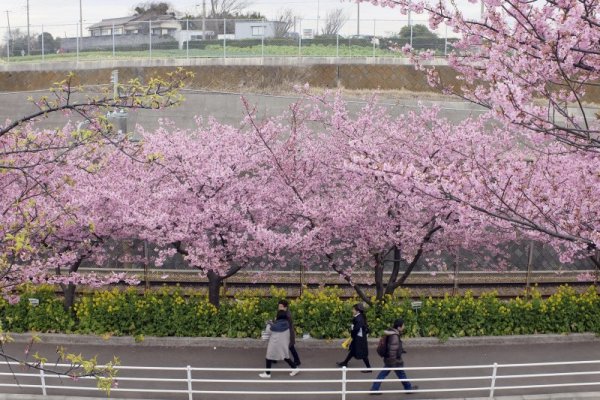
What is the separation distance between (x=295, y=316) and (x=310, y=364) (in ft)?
4.39

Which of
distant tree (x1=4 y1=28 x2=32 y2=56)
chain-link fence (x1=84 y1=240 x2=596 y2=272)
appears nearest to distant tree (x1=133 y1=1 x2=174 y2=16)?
distant tree (x1=4 y1=28 x2=32 y2=56)

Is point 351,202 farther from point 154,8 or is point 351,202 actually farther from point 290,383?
point 154,8

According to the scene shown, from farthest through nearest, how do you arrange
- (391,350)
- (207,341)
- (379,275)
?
(379,275) → (207,341) → (391,350)

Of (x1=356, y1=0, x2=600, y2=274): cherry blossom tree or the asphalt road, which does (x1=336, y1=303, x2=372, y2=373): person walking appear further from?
(x1=356, y1=0, x2=600, y2=274): cherry blossom tree

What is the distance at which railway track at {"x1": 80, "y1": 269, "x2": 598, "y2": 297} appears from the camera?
17219mm

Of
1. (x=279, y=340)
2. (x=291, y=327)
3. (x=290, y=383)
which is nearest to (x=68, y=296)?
(x=279, y=340)

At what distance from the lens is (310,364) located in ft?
41.4

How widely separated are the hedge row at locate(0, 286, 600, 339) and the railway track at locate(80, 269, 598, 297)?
2.97 metres

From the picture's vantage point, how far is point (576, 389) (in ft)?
37.4

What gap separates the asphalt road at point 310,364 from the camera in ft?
37.1

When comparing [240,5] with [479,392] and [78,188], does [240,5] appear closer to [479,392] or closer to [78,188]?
[78,188]

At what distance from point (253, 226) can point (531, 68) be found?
6.30 metres

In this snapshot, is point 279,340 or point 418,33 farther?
point 418,33

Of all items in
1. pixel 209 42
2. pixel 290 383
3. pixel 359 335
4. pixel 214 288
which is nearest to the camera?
pixel 290 383
